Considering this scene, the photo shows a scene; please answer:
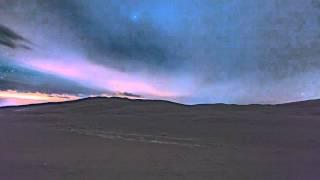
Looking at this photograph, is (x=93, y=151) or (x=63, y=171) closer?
(x=63, y=171)

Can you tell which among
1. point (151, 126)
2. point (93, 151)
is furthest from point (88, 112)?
point (93, 151)

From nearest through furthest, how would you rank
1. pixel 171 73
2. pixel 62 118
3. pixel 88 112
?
pixel 62 118 → pixel 88 112 → pixel 171 73

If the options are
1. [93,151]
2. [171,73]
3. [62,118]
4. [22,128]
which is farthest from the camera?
[171,73]

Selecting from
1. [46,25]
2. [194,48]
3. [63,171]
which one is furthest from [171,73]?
[63,171]

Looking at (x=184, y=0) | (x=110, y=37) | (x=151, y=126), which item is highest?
(x=184, y=0)

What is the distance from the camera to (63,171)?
1008 millimetres

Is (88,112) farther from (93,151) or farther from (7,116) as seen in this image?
(93,151)

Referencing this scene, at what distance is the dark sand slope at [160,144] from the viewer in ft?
3.30

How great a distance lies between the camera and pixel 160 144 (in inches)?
50.0

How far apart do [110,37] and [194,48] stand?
435 millimetres

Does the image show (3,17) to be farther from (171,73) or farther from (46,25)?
(171,73)

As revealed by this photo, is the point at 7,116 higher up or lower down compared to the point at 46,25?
lower down

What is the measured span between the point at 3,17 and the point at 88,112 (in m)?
1.05

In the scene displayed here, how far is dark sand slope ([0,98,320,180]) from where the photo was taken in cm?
100
